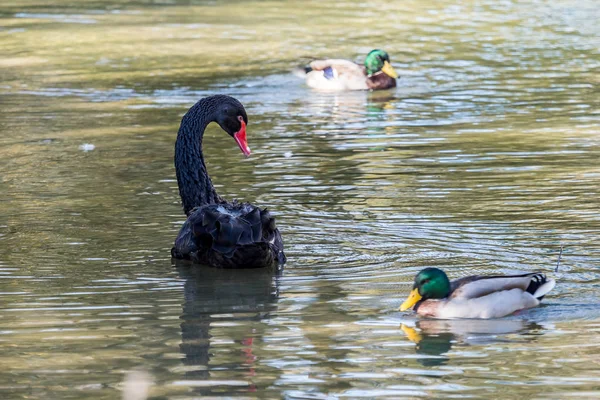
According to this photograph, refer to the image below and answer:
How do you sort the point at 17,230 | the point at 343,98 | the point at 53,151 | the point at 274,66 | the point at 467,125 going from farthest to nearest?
1. the point at 274,66
2. the point at 343,98
3. the point at 467,125
4. the point at 53,151
5. the point at 17,230

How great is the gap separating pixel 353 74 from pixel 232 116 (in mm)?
9381

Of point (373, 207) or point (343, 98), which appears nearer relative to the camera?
point (373, 207)

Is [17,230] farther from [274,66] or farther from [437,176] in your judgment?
[274,66]

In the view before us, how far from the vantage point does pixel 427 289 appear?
7.91 metres

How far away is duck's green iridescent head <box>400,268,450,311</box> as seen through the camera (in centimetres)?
792

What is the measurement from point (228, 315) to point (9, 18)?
21584mm

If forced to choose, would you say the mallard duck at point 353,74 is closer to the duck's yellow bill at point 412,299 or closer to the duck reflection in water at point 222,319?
the duck reflection in water at point 222,319

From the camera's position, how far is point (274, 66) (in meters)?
21.3

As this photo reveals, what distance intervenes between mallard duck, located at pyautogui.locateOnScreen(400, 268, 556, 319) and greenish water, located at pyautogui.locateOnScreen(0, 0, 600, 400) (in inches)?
5.6

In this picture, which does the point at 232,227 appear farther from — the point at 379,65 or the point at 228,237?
the point at 379,65

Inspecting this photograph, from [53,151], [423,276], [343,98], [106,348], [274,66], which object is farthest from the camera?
[274,66]

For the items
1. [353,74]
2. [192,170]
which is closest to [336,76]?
[353,74]

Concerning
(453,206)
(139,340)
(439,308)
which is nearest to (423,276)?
(439,308)

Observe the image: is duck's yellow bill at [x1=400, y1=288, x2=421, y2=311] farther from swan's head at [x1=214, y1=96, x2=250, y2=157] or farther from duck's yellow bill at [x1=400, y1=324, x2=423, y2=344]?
swan's head at [x1=214, y1=96, x2=250, y2=157]
